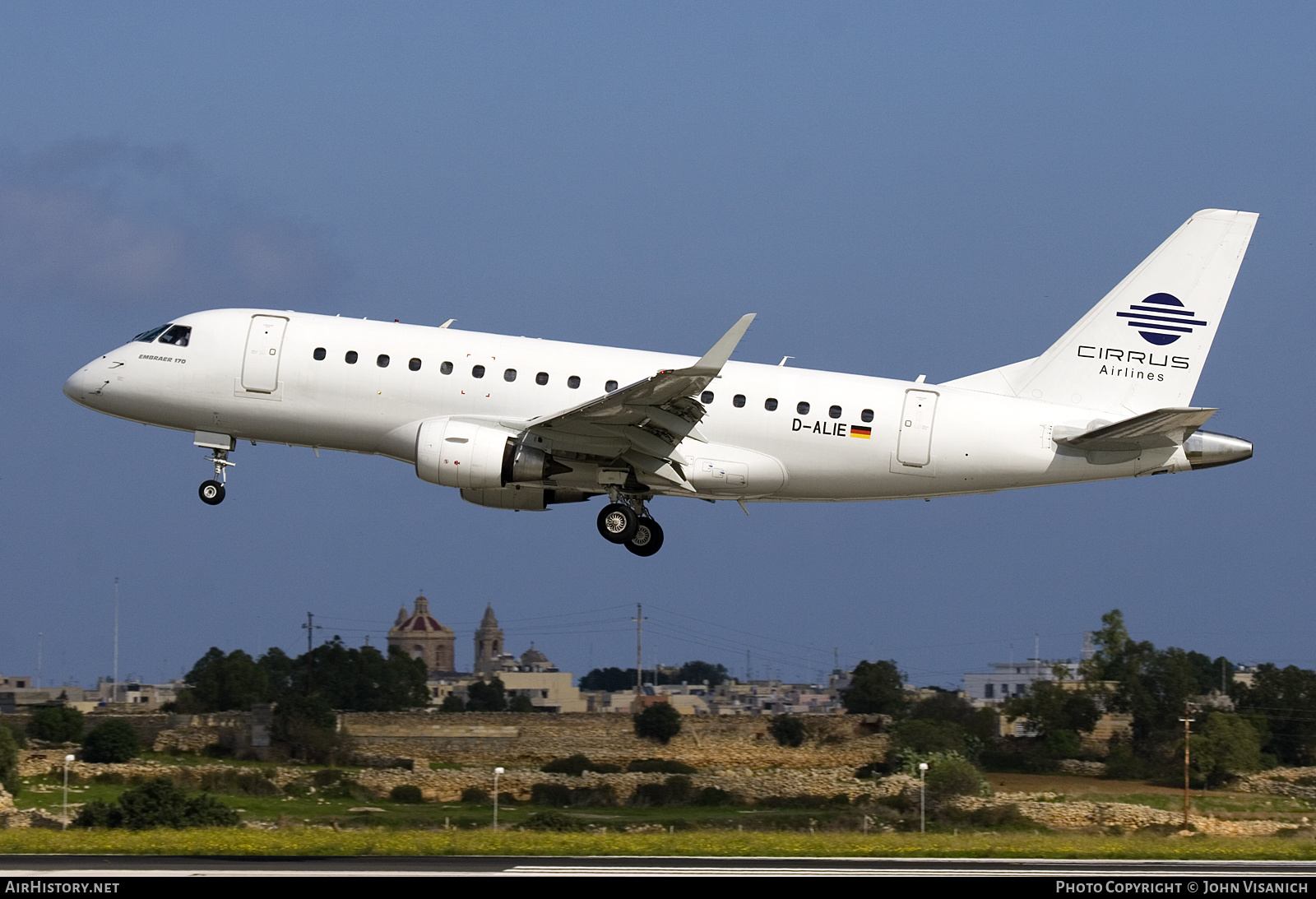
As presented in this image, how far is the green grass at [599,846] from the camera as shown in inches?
1139

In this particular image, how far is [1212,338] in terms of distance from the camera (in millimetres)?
34969

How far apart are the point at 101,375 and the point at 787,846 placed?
19.5m

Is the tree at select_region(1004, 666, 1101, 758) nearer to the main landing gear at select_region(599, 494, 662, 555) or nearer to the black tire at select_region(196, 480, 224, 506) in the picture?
the main landing gear at select_region(599, 494, 662, 555)

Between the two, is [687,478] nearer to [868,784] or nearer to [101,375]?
[101,375]

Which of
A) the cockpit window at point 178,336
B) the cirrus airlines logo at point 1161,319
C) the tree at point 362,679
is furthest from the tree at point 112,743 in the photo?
the cirrus airlines logo at point 1161,319

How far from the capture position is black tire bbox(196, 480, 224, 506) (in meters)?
35.8

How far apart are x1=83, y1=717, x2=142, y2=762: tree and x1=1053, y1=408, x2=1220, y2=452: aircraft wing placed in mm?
51903

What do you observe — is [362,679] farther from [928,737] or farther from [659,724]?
[928,737]

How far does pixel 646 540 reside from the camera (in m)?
35.2

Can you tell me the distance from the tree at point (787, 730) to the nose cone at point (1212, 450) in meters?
47.5

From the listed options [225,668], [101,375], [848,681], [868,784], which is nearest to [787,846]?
[101,375]

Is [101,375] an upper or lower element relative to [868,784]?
upper

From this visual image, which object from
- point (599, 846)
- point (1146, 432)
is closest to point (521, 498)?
point (599, 846)

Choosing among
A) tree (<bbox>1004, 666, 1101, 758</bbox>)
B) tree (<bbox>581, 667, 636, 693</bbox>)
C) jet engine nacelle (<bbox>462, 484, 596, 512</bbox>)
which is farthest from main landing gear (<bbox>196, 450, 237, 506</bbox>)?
tree (<bbox>581, 667, 636, 693</bbox>)
